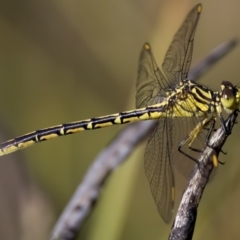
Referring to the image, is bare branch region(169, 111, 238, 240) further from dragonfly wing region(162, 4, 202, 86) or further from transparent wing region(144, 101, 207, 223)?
dragonfly wing region(162, 4, 202, 86)

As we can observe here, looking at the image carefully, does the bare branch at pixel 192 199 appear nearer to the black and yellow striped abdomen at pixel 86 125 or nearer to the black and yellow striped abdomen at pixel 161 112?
the black and yellow striped abdomen at pixel 161 112

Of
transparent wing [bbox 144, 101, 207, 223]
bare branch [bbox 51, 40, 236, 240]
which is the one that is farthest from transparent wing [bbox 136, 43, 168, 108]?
bare branch [bbox 51, 40, 236, 240]

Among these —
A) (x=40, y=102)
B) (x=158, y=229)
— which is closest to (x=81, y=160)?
(x=40, y=102)


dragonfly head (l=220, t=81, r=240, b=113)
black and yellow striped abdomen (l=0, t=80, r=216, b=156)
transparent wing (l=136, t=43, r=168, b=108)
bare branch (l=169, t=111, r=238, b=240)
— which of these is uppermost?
transparent wing (l=136, t=43, r=168, b=108)

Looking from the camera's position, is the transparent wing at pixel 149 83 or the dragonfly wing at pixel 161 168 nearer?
the dragonfly wing at pixel 161 168

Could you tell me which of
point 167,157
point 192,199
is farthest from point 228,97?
point 192,199

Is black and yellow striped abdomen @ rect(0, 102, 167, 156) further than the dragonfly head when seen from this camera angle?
Yes

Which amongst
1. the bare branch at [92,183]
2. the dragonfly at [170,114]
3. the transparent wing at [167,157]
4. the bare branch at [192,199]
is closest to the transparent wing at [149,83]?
the dragonfly at [170,114]
